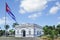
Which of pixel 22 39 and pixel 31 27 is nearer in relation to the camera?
pixel 22 39

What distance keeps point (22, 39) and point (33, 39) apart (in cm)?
297

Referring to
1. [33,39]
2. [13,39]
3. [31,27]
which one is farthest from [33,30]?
[13,39]

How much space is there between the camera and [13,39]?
27266 millimetres

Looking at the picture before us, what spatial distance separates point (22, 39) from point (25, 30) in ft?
82.2

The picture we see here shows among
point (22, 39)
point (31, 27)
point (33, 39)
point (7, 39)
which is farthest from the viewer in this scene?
point (31, 27)

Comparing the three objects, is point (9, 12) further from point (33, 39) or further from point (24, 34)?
point (24, 34)

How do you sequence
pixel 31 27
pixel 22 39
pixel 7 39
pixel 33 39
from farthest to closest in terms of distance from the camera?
pixel 31 27 → pixel 33 39 → pixel 22 39 → pixel 7 39

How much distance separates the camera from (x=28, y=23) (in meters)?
53.1

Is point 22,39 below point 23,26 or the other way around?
below

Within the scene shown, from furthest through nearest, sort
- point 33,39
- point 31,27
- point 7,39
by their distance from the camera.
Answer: point 31,27, point 33,39, point 7,39

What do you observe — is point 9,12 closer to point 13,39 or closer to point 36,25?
point 13,39

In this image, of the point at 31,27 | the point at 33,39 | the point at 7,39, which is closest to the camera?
the point at 7,39

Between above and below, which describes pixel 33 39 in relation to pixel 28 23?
below

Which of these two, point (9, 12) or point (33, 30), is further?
Result: point (33, 30)
